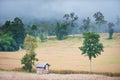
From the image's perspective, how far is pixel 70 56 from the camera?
22.1 m

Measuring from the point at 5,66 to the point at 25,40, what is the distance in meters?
1.28

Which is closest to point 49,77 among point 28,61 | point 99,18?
point 28,61

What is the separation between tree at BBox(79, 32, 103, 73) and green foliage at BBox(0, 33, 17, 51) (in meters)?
2.61

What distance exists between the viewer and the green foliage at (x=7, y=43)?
73.6 ft

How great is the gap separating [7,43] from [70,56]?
2.49m

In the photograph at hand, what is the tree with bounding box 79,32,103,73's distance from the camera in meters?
21.9

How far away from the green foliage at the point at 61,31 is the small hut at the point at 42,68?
1.17 meters

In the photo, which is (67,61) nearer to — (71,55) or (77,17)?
(71,55)

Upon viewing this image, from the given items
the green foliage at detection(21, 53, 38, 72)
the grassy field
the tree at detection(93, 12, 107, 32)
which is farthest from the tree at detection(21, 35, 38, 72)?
the tree at detection(93, 12, 107, 32)

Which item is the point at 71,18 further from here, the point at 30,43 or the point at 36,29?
the point at 30,43

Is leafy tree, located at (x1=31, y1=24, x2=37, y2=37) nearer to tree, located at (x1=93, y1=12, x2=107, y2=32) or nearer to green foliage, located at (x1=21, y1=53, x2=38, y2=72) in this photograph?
green foliage, located at (x1=21, y1=53, x2=38, y2=72)

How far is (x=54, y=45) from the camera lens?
73.3 feet

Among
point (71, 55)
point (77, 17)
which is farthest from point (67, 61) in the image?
point (77, 17)

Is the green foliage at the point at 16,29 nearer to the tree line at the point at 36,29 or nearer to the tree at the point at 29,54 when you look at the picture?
the tree line at the point at 36,29
